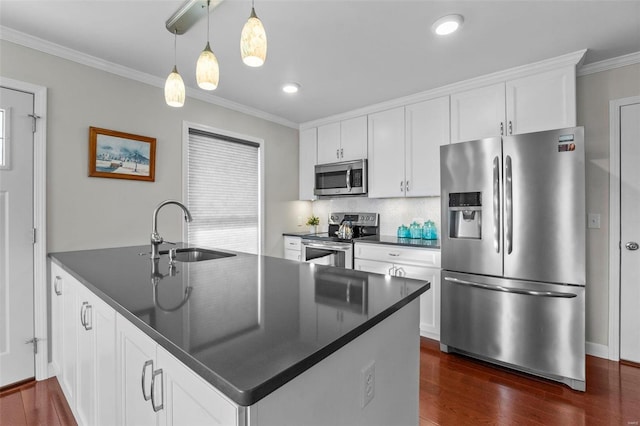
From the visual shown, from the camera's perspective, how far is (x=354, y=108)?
3719mm

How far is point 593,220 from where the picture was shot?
8.64ft

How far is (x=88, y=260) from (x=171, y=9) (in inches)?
62.9

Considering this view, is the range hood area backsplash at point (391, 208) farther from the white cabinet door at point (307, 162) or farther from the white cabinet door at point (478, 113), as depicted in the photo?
the white cabinet door at point (478, 113)

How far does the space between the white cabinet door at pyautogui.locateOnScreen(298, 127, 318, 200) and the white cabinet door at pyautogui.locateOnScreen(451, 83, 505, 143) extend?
1840 mm

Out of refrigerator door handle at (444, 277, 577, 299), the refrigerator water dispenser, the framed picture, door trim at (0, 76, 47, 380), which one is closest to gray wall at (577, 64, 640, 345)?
refrigerator door handle at (444, 277, 577, 299)

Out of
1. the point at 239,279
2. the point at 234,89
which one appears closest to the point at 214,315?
the point at 239,279

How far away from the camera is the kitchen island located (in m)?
0.65

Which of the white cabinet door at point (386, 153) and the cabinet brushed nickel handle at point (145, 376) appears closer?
the cabinet brushed nickel handle at point (145, 376)

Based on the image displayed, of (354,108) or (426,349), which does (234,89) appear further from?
(426,349)

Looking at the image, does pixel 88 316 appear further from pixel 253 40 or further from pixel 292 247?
pixel 292 247

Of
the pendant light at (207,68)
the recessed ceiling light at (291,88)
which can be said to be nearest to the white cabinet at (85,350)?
the pendant light at (207,68)

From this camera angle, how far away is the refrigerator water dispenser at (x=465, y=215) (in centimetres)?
248

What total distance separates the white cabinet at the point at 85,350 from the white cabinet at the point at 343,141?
295 cm

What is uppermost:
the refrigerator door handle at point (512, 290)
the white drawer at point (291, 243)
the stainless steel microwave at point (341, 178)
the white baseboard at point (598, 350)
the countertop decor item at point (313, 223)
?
the stainless steel microwave at point (341, 178)
